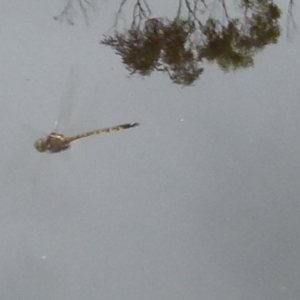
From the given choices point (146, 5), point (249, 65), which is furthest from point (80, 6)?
point (249, 65)

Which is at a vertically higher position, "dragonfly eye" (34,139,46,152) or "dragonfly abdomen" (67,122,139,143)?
"dragonfly abdomen" (67,122,139,143)

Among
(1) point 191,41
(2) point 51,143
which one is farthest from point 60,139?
(1) point 191,41

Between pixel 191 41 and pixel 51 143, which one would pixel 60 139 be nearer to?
pixel 51 143

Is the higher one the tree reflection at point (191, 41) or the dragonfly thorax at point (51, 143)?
the tree reflection at point (191, 41)

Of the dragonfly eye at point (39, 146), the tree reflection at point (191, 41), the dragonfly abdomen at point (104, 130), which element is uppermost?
the tree reflection at point (191, 41)

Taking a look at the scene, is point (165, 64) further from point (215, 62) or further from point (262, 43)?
point (262, 43)
